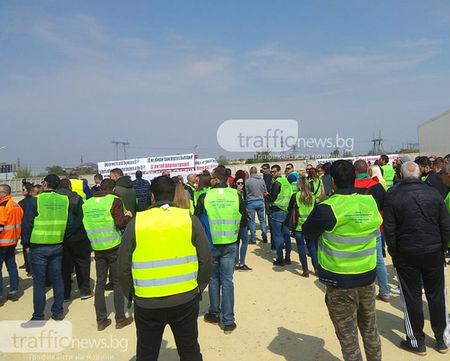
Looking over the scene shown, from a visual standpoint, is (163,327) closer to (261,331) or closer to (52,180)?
(261,331)

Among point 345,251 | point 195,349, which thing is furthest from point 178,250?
point 345,251

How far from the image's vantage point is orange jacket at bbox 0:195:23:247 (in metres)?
5.00

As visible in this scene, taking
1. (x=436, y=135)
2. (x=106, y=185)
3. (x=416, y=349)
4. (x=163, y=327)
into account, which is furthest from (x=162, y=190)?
(x=436, y=135)

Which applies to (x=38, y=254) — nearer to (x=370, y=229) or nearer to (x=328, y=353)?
(x=328, y=353)

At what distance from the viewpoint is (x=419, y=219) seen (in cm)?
304

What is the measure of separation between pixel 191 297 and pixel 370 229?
159 centimetres

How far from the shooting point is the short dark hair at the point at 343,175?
2.57 metres

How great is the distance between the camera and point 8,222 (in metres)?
5.05

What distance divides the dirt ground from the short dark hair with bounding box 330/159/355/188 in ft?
6.28

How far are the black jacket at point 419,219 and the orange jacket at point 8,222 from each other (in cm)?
568

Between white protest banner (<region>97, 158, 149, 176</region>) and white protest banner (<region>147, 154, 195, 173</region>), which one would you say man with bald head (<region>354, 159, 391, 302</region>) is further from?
white protest banner (<region>97, 158, 149, 176</region>)

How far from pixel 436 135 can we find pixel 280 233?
2041 cm

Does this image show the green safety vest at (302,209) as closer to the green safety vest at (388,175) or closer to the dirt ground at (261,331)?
the dirt ground at (261,331)

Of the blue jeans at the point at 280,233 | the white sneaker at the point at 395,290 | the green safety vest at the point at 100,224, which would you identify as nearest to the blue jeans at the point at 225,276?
the green safety vest at the point at 100,224
